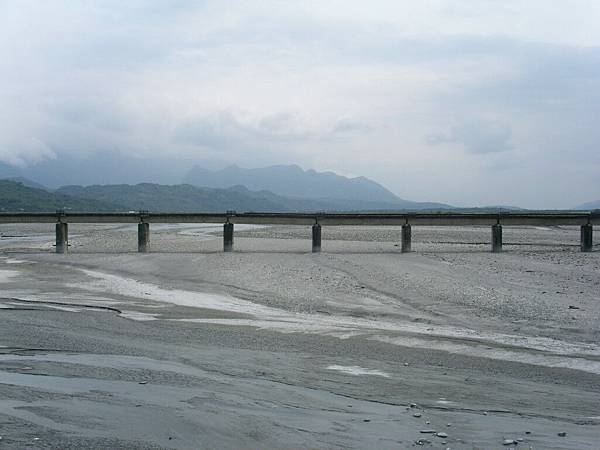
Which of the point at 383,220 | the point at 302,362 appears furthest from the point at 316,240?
the point at 302,362

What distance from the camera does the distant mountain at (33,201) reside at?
14250 centimetres

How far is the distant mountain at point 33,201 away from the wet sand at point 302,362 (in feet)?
415

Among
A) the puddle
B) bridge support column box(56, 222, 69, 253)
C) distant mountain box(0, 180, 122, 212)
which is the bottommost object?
the puddle

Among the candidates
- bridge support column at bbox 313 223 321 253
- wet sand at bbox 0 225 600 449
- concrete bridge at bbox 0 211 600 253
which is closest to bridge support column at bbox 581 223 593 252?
concrete bridge at bbox 0 211 600 253

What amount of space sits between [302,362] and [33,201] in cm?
16346

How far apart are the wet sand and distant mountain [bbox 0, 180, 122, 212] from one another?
415 feet

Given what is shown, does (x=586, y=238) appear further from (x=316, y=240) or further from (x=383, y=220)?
(x=316, y=240)

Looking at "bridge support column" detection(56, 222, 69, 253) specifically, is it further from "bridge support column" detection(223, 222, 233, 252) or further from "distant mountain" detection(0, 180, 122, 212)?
"distant mountain" detection(0, 180, 122, 212)

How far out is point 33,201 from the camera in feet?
528

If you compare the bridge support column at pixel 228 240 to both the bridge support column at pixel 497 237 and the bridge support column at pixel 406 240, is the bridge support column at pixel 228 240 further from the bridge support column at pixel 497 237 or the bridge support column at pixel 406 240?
the bridge support column at pixel 497 237

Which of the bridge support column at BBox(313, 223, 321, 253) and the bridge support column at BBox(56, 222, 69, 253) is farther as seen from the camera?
the bridge support column at BBox(56, 222, 69, 253)

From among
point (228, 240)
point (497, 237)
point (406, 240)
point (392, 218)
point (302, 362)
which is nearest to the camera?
point (302, 362)

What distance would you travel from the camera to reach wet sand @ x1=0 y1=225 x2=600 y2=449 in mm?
6945

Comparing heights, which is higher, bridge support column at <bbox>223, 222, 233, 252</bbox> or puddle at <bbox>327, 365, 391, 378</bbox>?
bridge support column at <bbox>223, 222, 233, 252</bbox>
